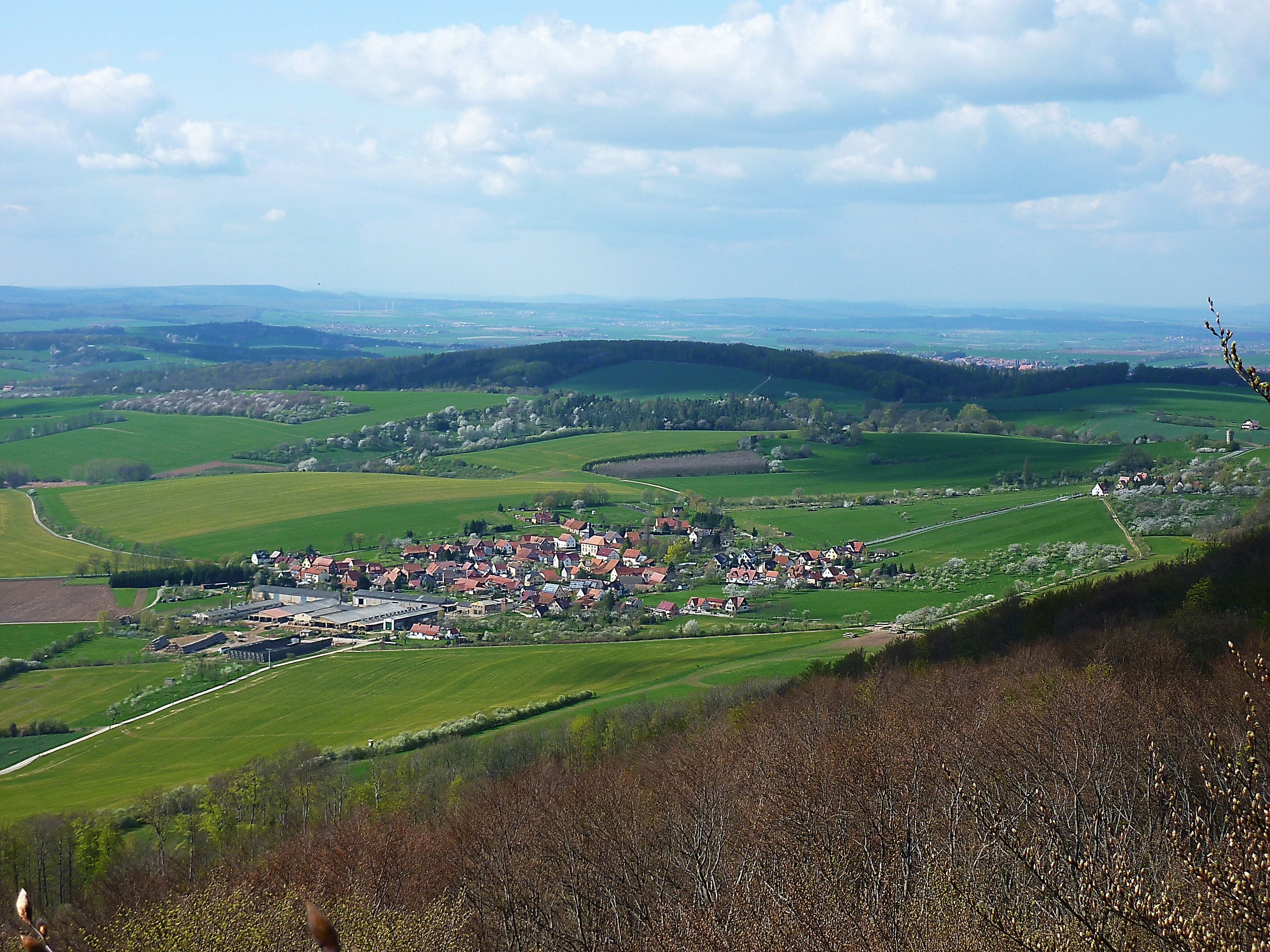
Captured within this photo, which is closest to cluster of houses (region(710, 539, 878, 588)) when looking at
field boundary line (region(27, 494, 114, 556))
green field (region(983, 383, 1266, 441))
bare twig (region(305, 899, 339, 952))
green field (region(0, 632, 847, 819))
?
green field (region(0, 632, 847, 819))

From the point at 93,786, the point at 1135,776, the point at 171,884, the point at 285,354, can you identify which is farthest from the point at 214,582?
the point at 285,354

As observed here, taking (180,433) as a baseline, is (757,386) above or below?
above

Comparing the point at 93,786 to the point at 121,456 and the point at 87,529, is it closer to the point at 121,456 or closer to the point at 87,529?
the point at 87,529

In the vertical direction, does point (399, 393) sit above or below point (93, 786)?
above

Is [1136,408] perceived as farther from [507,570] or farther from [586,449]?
[507,570]

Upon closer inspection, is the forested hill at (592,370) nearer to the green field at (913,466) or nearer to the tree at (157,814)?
the green field at (913,466)

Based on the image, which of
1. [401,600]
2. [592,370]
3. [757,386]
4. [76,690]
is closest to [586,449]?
[757,386]
